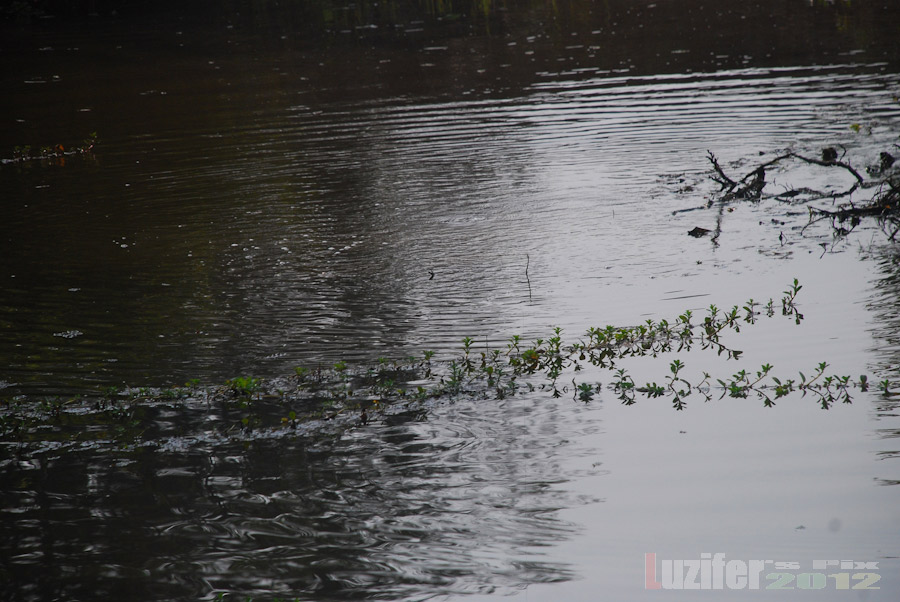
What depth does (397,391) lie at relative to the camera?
684cm

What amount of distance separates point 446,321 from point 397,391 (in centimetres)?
150

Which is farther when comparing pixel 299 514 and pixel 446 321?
pixel 446 321

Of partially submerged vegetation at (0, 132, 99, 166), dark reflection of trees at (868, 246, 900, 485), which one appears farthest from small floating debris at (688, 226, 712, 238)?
partially submerged vegetation at (0, 132, 99, 166)

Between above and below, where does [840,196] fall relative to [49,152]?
below

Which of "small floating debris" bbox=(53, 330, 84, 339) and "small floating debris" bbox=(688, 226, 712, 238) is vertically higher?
"small floating debris" bbox=(688, 226, 712, 238)

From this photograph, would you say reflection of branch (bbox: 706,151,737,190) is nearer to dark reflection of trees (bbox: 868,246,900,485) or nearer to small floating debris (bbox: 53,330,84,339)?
dark reflection of trees (bbox: 868,246,900,485)

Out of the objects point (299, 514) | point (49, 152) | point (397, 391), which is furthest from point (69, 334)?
point (49, 152)

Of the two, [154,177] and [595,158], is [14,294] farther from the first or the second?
[595,158]

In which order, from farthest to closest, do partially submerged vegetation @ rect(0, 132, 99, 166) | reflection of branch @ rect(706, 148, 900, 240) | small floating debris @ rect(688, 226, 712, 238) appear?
partially submerged vegetation @ rect(0, 132, 99, 166) → small floating debris @ rect(688, 226, 712, 238) → reflection of branch @ rect(706, 148, 900, 240)

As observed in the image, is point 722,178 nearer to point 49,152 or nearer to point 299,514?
point 299,514

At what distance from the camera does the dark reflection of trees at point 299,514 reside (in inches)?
190

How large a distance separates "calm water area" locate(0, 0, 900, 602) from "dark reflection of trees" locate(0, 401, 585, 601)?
0.02 metres

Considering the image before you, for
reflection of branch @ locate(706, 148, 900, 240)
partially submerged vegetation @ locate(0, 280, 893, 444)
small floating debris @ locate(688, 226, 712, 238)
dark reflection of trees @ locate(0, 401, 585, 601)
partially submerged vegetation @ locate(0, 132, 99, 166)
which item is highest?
partially submerged vegetation @ locate(0, 132, 99, 166)

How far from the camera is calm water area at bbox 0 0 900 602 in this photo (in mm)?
5027
